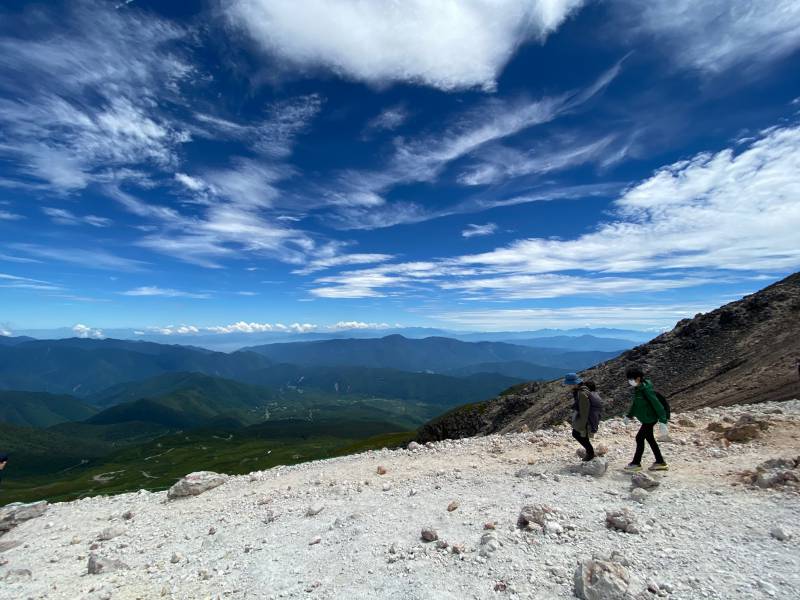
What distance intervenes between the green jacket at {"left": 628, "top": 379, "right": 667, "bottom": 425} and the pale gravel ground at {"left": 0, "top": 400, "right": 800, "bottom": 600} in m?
1.67

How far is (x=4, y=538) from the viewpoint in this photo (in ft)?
58.6

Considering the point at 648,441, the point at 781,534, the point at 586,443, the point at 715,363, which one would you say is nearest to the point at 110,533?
the point at 586,443

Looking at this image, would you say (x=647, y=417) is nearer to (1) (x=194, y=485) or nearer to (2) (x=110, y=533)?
(1) (x=194, y=485)

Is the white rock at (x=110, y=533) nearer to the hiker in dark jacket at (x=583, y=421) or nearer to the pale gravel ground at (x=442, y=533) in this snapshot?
the pale gravel ground at (x=442, y=533)

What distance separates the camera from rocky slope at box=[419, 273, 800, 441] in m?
34.2

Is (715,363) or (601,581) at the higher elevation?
(715,363)

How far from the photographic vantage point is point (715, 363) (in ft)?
164

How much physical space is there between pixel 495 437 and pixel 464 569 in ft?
41.3

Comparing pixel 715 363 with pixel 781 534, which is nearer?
pixel 781 534

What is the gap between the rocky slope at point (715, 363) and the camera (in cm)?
3416

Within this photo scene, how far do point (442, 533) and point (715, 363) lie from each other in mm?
53772

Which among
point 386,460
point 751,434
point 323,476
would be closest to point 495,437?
point 386,460

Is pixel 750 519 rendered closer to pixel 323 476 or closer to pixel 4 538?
pixel 323 476

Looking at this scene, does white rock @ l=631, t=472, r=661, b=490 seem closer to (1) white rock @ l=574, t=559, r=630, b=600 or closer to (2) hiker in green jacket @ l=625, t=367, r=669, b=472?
(2) hiker in green jacket @ l=625, t=367, r=669, b=472
